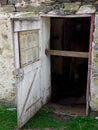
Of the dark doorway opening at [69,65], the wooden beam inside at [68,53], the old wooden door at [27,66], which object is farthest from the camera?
the dark doorway opening at [69,65]

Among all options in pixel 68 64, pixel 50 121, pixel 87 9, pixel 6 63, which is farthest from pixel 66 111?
pixel 87 9

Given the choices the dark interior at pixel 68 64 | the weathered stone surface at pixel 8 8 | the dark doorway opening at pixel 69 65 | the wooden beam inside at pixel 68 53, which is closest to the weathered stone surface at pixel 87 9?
the wooden beam inside at pixel 68 53

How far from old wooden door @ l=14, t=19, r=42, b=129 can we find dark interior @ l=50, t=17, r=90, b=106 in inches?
36.1

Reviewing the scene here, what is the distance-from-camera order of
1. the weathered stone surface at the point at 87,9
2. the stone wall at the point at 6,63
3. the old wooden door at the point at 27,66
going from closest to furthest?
1. the old wooden door at the point at 27,66
2. the weathered stone surface at the point at 87,9
3. the stone wall at the point at 6,63

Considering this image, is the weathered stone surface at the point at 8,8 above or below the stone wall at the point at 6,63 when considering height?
above

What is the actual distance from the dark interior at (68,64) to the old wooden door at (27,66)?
0.92 m

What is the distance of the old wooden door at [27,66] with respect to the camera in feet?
15.9

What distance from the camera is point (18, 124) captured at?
511cm

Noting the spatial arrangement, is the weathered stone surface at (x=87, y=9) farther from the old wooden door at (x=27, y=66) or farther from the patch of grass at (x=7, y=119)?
the patch of grass at (x=7, y=119)

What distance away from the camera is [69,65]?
26.2 feet

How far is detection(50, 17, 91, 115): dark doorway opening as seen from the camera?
A: 22.0ft

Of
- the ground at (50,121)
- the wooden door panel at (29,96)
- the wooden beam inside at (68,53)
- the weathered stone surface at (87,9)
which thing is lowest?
the ground at (50,121)


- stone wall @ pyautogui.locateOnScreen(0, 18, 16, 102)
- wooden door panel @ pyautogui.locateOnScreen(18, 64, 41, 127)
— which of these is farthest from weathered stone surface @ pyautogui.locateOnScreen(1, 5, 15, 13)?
wooden door panel @ pyautogui.locateOnScreen(18, 64, 41, 127)

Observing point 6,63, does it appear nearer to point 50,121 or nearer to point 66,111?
point 50,121
